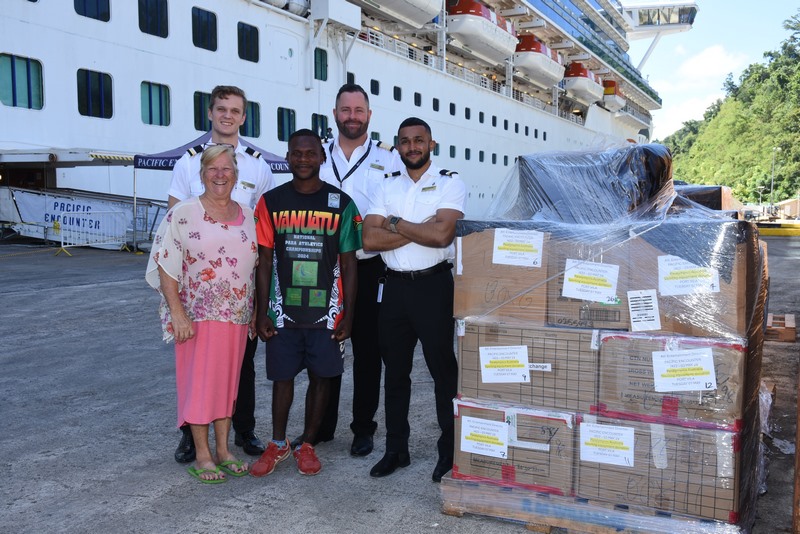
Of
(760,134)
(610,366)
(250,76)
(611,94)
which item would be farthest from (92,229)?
(760,134)

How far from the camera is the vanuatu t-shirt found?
3.73 metres

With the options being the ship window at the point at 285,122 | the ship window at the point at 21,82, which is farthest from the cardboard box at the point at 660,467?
the ship window at the point at 285,122

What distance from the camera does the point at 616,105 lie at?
172ft

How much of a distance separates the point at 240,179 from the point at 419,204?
118cm

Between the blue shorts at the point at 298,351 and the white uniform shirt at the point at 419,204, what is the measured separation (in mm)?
583

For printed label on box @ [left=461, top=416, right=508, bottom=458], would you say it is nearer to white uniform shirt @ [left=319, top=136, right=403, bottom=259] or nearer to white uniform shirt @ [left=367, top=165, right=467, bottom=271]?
white uniform shirt @ [left=367, top=165, right=467, bottom=271]

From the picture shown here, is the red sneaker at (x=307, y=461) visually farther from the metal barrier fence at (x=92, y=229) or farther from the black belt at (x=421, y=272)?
the metal barrier fence at (x=92, y=229)

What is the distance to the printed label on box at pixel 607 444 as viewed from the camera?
2.96 meters

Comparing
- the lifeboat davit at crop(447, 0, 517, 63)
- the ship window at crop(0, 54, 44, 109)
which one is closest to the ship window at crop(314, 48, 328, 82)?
the ship window at crop(0, 54, 44, 109)

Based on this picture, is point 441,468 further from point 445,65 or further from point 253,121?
point 445,65

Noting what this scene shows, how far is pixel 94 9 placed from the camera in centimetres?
1566

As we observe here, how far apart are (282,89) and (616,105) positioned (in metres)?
38.2

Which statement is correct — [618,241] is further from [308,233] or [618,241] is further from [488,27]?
[488,27]

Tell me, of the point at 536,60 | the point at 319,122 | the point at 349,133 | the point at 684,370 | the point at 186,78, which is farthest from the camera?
the point at 536,60
